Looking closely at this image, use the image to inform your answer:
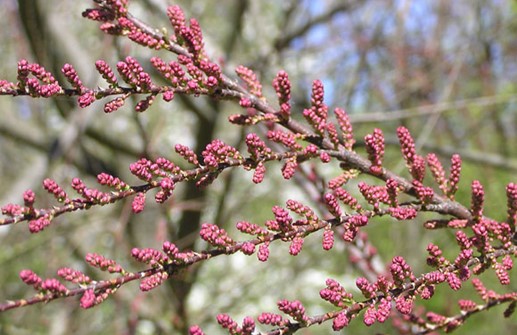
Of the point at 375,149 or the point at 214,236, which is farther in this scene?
the point at 375,149

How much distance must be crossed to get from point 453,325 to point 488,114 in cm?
466

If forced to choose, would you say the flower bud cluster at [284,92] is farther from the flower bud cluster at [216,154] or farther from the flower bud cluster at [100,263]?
the flower bud cluster at [100,263]

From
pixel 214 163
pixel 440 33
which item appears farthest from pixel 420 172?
pixel 440 33

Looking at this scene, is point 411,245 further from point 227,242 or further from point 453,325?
point 227,242

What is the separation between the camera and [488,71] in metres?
5.82

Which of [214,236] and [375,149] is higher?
[375,149]

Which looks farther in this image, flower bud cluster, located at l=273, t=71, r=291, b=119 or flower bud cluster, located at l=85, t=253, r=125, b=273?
flower bud cluster, located at l=273, t=71, r=291, b=119

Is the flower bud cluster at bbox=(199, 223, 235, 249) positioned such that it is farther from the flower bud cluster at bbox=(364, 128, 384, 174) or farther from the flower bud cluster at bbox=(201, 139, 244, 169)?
Answer: the flower bud cluster at bbox=(364, 128, 384, 174)

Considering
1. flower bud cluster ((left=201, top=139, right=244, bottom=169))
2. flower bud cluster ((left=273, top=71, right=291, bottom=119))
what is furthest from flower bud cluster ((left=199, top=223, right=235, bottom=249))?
flower bud cluster ((left=273, top=71, right=291, bottom=119))

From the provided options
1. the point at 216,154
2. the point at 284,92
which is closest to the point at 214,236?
the point at 216,154

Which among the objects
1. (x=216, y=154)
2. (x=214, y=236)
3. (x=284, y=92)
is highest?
(x=284, y=92)

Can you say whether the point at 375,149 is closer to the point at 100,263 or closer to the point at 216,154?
the point at 216,154

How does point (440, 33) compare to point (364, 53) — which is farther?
point (440, 33)

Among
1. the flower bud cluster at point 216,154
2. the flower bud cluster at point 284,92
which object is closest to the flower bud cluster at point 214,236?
the flower bud cluster at point 216,154
